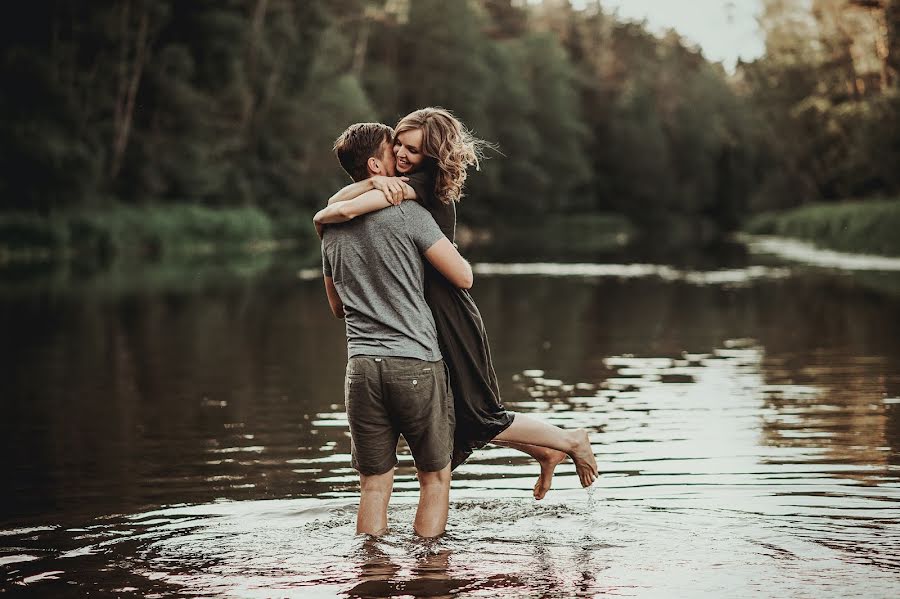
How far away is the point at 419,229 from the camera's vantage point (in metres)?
5.68

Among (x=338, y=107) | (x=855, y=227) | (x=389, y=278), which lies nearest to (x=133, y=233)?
(x=338, y=107)

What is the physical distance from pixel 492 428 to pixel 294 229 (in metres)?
53.4

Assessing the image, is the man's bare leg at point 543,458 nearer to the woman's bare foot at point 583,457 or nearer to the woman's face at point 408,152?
the woman's bare foot at point 583,457

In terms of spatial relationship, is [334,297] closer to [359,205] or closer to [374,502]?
[359,205]

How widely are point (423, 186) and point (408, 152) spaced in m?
0.16

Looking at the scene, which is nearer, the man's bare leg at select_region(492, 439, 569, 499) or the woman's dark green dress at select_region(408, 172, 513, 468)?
the woman's dark green dress at select_region(408, 172, 513, 468)

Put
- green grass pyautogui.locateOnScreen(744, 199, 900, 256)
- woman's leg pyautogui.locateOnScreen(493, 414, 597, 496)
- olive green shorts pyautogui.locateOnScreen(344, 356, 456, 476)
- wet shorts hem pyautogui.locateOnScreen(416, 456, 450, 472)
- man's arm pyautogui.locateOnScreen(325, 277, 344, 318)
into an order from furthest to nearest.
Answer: green grass pyautogui.locateOnScreen(744, 199, 900, 256) → woman's leg pyautogui.locateOnScreen(493, 414, 597, 496) → man's arm pyautogui.locateOnScreen(325, 277, 344, 318) → wet shorts hem pyautogui.locateOnScreen(416, 456, 450, 472) → olive green shorts pyautogui.locateOnScreen(344, 356, 456, 476)

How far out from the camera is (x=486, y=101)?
79875 millimetres

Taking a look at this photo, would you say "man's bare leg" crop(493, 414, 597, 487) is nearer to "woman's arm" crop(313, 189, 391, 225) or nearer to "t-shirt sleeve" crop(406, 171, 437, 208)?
"t-shirt sleeve" crop(406, 171, 437, 208)

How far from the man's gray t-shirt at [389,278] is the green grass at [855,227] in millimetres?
32568

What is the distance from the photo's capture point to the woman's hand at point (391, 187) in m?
5.57

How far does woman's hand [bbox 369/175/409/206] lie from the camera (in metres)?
5.57

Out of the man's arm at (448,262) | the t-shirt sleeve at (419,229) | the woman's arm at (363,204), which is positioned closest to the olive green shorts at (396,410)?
the man's arm at (448,262)

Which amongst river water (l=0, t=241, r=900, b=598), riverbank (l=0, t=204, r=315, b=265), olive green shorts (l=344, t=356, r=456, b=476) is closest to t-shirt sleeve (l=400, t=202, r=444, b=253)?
olive green shorts (l=344, t=356, r=456, b=476)
